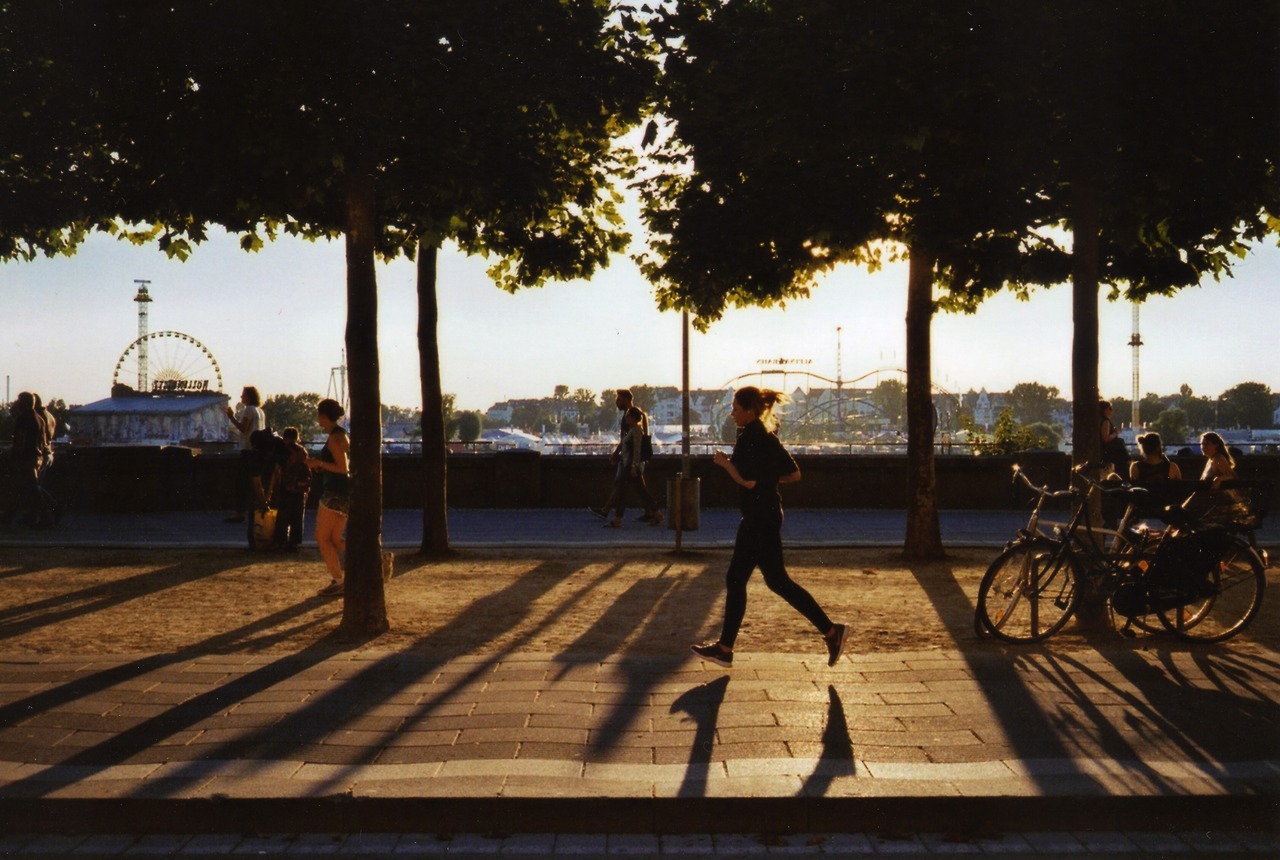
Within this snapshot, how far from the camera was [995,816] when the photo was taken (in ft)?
15.9

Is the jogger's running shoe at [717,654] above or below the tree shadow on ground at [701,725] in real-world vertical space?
above

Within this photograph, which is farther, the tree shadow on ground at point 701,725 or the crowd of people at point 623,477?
the crowd of people at point 623,477

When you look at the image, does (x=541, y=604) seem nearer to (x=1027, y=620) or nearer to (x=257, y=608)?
(x=257, y=608)

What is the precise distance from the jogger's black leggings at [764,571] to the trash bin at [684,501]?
5.87 metres

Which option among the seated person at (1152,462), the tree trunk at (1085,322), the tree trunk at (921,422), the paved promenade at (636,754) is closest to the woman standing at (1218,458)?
the seated person at (1152,462)

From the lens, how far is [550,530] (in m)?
16.8

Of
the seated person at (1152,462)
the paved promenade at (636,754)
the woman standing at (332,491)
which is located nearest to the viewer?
the paved promenade at (636,754)

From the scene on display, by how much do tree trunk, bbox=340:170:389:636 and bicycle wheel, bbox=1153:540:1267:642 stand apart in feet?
16.6

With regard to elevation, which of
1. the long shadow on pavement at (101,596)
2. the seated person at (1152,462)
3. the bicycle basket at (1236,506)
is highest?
the seated person at (1152,462)

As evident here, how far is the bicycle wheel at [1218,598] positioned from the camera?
8180 millimetres

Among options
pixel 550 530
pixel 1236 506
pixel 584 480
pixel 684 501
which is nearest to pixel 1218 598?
pixel 1236 506

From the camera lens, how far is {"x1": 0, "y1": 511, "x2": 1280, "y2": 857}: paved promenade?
4797 mm

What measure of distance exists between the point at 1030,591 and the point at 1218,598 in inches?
49.2

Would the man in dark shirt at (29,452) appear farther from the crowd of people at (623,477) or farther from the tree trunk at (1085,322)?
the tree trunk at (1085,322)
